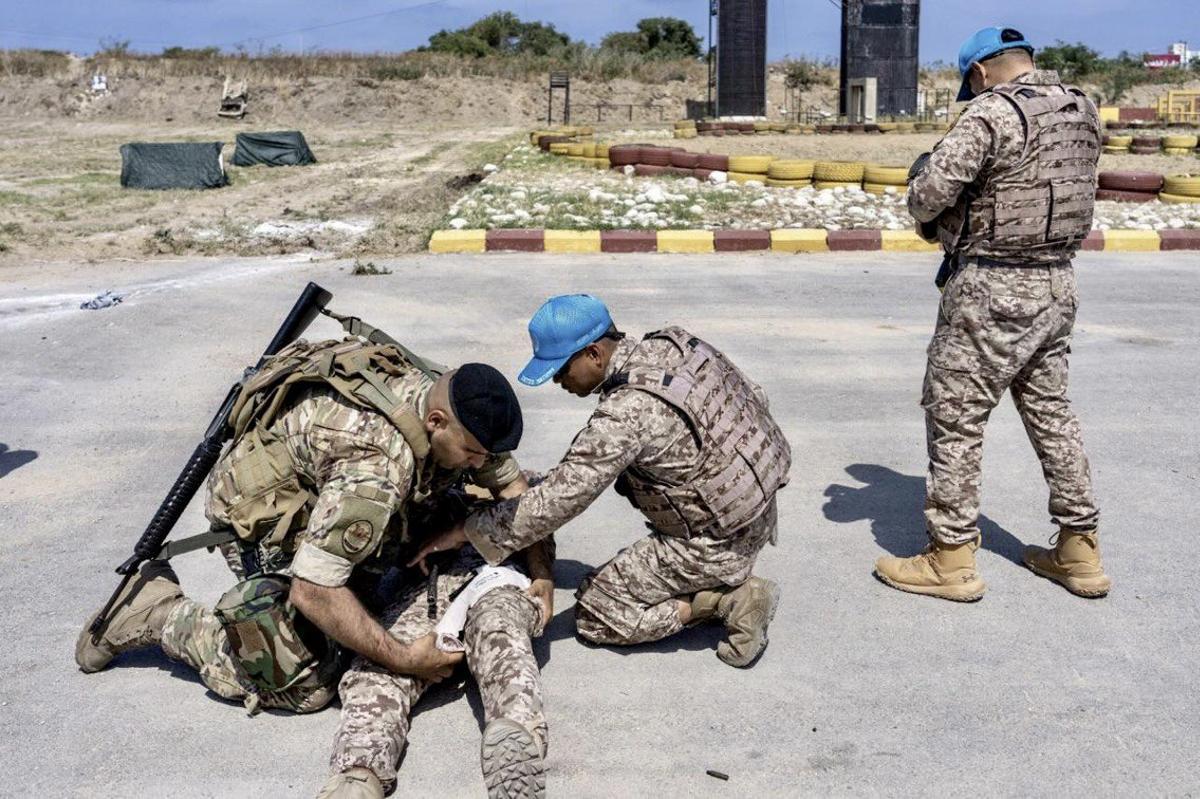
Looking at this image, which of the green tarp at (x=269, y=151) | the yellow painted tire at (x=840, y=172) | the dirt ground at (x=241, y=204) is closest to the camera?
the dirt ground at (x=241, y=204)

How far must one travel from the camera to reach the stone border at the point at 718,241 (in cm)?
1166

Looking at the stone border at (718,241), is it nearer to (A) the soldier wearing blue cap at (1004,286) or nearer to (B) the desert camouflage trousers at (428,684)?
(A) the soldier wearing blue cap at (1004,286)

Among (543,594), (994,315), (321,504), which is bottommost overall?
(543,594)

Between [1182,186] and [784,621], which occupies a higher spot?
[1182,186]

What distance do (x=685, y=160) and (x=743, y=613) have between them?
1365 centimetres

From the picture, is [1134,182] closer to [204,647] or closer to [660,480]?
[660,480]

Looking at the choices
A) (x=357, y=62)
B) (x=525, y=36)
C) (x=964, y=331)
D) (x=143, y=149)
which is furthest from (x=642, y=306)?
(x=525, y=36)

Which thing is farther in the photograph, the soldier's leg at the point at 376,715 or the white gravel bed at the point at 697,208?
the white gravel bed at the point at 697,208

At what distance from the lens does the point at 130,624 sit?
11.9 feet

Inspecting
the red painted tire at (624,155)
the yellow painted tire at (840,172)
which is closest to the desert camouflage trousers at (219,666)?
the yellow painted tire at (840,172)

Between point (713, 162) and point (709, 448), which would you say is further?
point (713, 162)

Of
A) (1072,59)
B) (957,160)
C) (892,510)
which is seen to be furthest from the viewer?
(1072,59)

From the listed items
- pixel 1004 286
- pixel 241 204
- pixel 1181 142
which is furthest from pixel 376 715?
pixel 1181 142

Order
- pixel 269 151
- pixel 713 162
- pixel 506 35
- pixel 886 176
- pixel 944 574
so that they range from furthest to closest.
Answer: pixel 506 35
pixel 269 151
pixel 713 162
pixel 886 176
pixel 944 574
